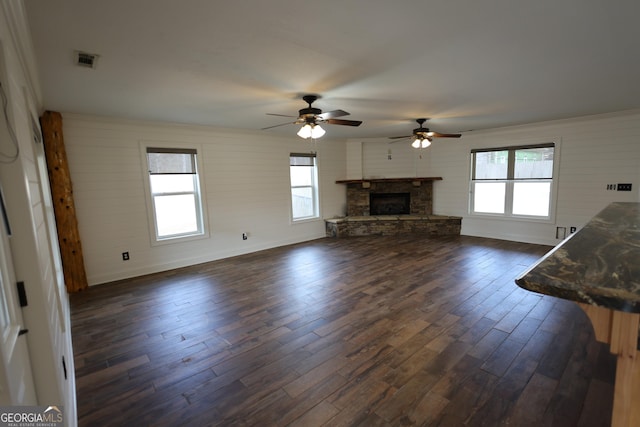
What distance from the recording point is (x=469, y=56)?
2.44 meters

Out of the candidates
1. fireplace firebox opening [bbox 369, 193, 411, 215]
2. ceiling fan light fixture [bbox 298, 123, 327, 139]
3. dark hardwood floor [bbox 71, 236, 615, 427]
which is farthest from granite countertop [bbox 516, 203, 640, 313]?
fireplace firebox opening [bbox 369, 193, 411, 215]

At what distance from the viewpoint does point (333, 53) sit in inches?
91.7

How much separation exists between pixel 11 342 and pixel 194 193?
448 cm

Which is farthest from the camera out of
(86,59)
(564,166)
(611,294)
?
(564,166)

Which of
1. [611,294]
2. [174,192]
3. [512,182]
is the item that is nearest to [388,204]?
[512,182]

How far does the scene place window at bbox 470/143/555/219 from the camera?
5.83 m

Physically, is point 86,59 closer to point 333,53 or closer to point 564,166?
point 333,53

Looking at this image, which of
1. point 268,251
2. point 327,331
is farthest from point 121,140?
point 327,331

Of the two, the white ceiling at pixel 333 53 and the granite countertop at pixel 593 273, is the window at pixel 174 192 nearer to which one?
the white ceiling at pixel 333 53

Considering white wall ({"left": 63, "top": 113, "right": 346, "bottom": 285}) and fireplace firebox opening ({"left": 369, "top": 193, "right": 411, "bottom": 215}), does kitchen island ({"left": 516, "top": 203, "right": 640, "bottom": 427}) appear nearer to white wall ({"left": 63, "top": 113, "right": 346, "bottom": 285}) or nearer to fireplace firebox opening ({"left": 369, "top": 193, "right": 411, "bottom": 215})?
white wall ({"left": 63, "top": 113, "right": 346, "bottom": 285})

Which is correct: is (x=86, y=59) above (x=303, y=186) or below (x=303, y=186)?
above

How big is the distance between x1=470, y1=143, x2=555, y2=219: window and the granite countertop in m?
5.39

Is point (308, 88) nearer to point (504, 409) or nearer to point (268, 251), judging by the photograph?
point (504, 409)

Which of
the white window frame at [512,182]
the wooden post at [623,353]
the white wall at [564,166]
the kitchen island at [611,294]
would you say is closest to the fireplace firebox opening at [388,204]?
the white wall at [564,166]
